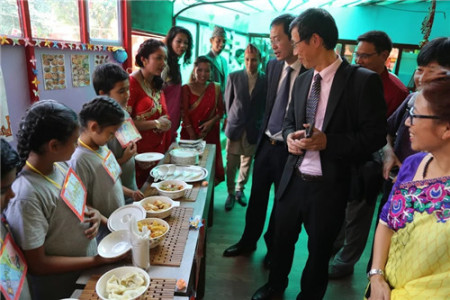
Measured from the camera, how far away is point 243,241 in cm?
233

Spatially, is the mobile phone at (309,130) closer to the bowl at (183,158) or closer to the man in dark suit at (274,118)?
the man in dark suit at (274,118)

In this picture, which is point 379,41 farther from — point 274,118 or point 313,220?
point 313,220

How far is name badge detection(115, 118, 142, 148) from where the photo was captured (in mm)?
1547

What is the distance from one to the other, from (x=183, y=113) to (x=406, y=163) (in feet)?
6.67

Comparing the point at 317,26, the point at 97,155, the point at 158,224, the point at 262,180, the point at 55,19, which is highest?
the point at 55,19

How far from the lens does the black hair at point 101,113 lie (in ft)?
4.04

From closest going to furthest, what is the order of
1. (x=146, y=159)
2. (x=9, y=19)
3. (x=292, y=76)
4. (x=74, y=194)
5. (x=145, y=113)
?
1. (x=74, y=194)
2. (x=9, y=19)
3. (x=146, y=159)
4. (x=292, y=76)
5. (x=145, y=113)

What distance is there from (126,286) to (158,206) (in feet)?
1.57

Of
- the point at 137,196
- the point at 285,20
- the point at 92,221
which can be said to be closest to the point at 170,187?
the point at 137,196

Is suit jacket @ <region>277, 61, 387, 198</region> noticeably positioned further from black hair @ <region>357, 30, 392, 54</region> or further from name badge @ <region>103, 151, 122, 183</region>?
name badge @ <region>103, 151, 122, 183</region>

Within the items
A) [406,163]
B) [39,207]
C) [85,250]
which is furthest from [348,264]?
[39,207]

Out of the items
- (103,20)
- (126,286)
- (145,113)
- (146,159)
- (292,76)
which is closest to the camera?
(126,286)

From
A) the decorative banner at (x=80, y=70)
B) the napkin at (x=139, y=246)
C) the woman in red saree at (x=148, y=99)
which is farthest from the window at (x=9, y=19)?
the napkin at (x=139, y=246)

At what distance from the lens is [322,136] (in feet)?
4.34
